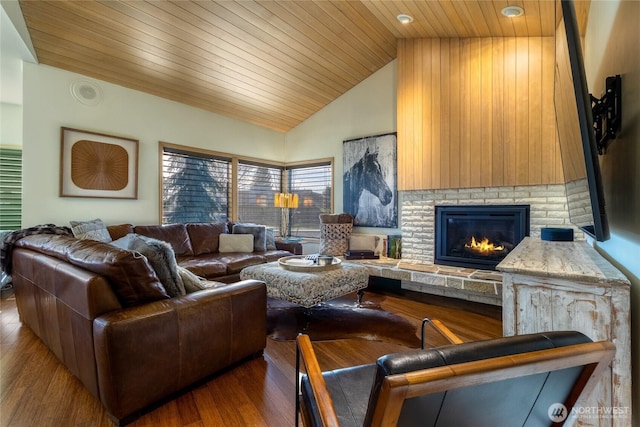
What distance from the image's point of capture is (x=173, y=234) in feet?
13.0

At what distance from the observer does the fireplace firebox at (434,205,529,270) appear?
3.25 meters

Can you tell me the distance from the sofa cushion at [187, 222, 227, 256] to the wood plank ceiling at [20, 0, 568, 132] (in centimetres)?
184

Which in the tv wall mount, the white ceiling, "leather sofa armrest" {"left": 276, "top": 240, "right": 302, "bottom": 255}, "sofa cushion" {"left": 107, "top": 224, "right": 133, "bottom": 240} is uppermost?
the white ceiling

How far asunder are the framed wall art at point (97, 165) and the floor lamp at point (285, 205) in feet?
6.83

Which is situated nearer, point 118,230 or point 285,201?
point 118,230

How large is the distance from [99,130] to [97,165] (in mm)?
432

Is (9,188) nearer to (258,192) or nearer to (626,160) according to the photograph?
(258,192)

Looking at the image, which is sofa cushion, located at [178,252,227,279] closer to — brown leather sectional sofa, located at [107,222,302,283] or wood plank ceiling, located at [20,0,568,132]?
brown leather sectional sofa, located at [107,222,302,283]

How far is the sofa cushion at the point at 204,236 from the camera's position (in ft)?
13.6

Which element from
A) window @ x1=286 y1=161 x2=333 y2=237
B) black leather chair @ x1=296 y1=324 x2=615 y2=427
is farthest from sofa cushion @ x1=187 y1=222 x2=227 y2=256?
black leather chair @ x1=296 y1=324 x2=615 y2=427

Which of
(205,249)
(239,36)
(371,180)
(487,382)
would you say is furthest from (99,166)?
(487,382)

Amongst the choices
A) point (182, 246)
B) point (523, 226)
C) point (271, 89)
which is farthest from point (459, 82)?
point (182, 246)

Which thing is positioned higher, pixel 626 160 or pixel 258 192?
pixel 258 192

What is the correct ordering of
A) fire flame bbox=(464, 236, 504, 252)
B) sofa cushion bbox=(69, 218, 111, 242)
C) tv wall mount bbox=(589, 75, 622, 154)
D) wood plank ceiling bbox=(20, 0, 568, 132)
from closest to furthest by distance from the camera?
tv wall mount bbox=(589, 75, 622, 154) < wood plank ceiling bbox=(20, 0, 568, 132) < sofa cushion bbox=(69, 218, 111, 242) < fire flame bbox=(464, 236, 504, 252)
